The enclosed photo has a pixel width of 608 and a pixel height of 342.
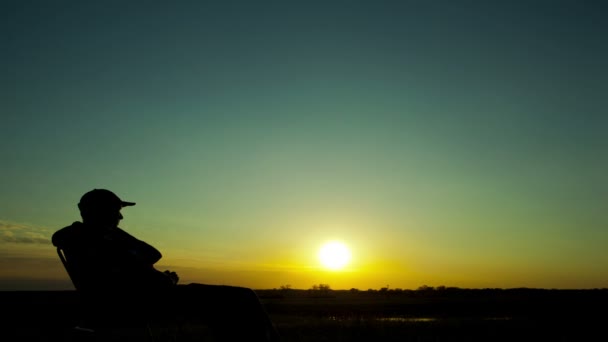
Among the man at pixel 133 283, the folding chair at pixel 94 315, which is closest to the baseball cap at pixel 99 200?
the man at pixel 133 283

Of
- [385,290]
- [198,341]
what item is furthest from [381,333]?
[385,290]

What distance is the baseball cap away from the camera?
166 inches

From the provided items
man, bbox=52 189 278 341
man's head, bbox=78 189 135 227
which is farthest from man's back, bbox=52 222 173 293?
man's head, bbox=78 189 135 227

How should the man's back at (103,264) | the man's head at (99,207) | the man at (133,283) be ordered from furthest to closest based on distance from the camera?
1. the man's head at (99,207)
2. the man's back at (103,264)
3. the man at (133,283)

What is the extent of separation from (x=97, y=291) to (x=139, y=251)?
0.45m

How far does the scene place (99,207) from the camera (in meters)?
4.20

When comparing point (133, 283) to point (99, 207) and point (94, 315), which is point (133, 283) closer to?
point (94, 315)

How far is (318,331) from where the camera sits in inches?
591

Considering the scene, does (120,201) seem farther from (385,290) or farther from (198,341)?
(385,290)

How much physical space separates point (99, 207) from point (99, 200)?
0.06 metres

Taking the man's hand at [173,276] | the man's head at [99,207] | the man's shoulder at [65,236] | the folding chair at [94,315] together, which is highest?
the man's head at [99,207]

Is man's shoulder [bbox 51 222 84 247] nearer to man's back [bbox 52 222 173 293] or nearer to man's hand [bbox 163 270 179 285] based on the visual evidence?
man's back [bbox 52 222 173 293]

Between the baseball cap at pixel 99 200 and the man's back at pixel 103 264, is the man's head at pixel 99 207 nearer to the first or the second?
the baseball cap at pixel 99 200

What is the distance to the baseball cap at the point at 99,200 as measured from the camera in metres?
4.21
